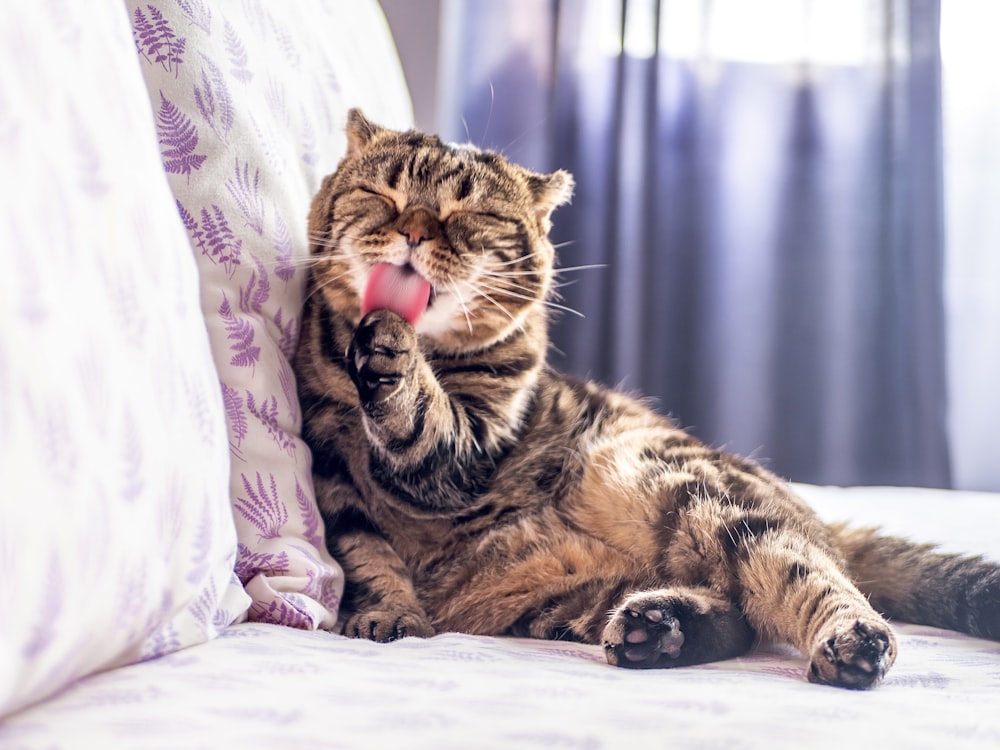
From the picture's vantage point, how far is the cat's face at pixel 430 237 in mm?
1097

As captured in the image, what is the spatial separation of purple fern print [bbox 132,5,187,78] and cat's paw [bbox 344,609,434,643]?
62 centimetres

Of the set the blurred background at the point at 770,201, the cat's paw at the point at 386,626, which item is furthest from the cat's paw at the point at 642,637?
the blurred background at the point at 770,201

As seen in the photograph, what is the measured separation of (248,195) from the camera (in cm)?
99

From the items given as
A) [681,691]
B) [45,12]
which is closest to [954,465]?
[681,691]

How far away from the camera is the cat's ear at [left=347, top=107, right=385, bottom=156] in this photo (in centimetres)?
122

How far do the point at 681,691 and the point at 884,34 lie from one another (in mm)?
2365

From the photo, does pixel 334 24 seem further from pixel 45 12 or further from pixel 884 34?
pixel 884 34

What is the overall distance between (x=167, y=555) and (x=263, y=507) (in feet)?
1.05

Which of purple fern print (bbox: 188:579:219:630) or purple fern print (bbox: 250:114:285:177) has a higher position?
purple fern print (bbox: 250:114:285:177)

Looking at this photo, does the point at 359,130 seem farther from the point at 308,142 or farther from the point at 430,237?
the point at 430,237

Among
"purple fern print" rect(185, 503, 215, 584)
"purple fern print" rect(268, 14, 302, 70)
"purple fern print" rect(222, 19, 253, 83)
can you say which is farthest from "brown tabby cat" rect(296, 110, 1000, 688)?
"purple fern print" rect(185, 503, 215, 584)

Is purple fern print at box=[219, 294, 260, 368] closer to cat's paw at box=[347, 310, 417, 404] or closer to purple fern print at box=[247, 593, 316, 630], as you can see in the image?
cat's paw at box=[347, 310, 417, 404]

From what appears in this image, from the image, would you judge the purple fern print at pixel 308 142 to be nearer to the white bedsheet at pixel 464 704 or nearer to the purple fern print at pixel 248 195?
the purple fern print at pixel 248 195

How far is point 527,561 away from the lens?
3.66ft
